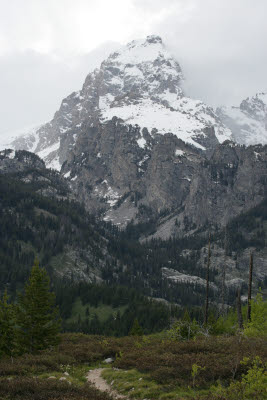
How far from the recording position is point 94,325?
124500 millimetres

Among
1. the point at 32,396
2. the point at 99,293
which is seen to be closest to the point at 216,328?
the point at 32,396

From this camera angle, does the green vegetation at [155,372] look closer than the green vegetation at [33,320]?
Yes

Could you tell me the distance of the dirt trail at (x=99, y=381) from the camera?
20.7 meters

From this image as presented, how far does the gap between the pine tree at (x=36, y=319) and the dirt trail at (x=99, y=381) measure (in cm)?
1356

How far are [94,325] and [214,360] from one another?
107272 mm

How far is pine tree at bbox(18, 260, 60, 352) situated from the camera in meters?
39.2

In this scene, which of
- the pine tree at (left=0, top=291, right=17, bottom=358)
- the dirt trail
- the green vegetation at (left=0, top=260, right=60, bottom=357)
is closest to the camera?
the dirt trail

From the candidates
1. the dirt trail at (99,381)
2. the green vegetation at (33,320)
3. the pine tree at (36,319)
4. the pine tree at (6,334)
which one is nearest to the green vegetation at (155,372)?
the dirt trail at (99,381)

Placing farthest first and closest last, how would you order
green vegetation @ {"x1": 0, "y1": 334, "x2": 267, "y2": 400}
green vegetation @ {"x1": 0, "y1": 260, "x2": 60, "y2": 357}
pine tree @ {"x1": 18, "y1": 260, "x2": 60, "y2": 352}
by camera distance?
pine tree @ {"x1": 18, "y1": 260, "x2": 60, "y2": 352} < green vegetation @ {"x1": 0, "y1": 260, "x2": 60, "y2": 357} < green vegetation @ {"x1": 0, "y1": 334, "x2": 267, "y2": 400}

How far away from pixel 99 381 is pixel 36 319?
1857cm

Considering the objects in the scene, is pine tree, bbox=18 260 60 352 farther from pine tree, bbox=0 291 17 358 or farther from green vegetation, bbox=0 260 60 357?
pine tree, bbox=0 291 17 358

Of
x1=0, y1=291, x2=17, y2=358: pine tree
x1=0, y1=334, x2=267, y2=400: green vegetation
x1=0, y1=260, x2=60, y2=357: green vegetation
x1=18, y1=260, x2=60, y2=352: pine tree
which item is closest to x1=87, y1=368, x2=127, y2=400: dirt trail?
x1=0, y1=334, x2=267, y2=400: green vegetation

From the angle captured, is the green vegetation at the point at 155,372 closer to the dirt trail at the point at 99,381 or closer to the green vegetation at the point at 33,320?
the dirt trail at the point at 99,381

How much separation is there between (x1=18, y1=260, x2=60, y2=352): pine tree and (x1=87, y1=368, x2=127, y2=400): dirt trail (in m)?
13.6
